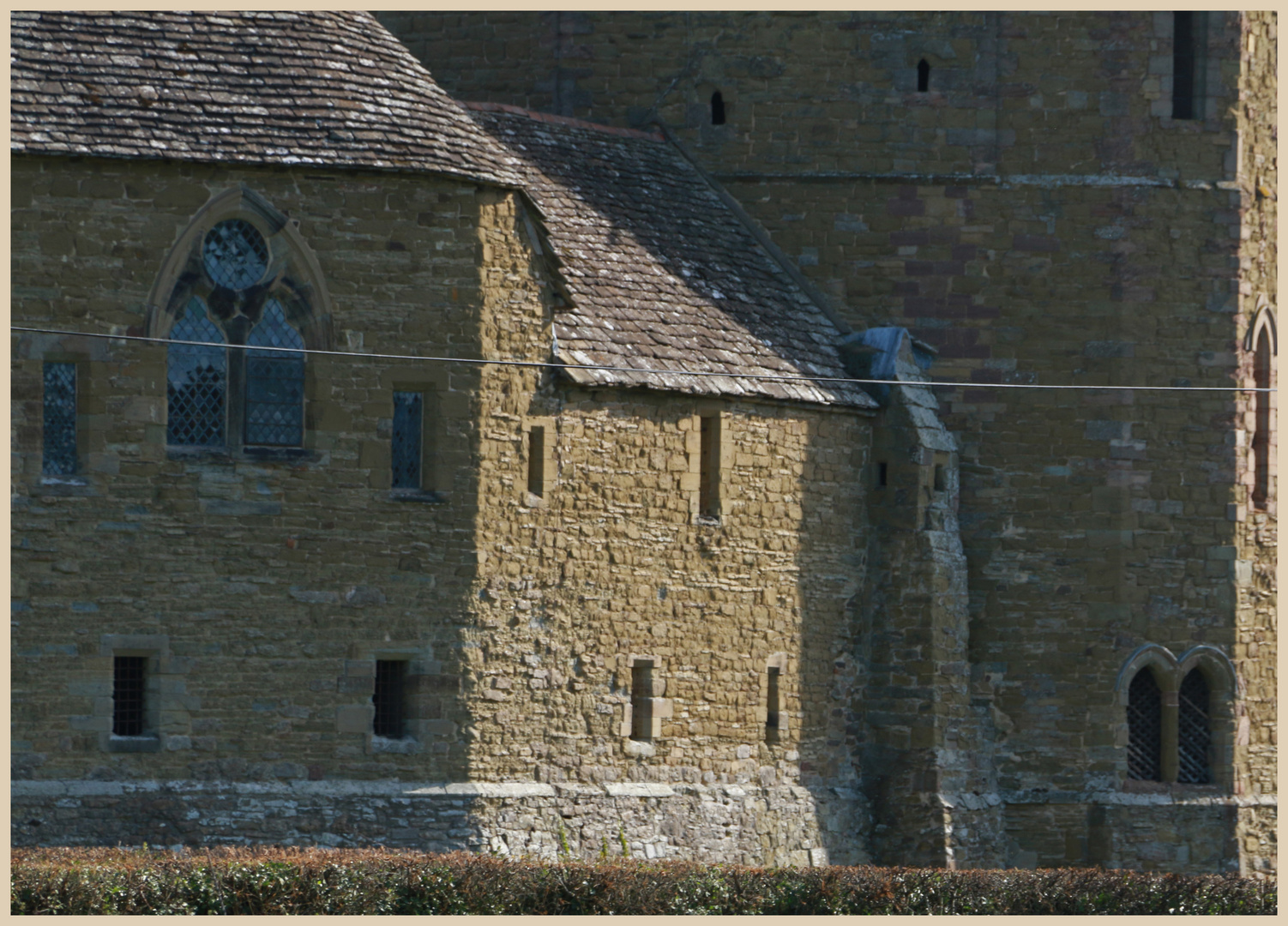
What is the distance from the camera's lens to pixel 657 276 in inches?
1243

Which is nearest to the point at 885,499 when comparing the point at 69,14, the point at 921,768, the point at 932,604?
the point at 932,604

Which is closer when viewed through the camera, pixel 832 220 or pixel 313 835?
pixel 313 835

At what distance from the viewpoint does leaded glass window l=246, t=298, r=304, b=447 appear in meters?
27.3

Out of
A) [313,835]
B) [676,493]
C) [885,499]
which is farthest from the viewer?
[885,499]

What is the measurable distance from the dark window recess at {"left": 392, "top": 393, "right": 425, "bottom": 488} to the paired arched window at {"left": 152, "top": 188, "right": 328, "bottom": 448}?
3.77 feet

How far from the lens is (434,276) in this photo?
27.8 metres

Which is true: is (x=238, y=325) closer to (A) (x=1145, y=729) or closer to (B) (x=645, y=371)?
(B) (x=645, y=371)

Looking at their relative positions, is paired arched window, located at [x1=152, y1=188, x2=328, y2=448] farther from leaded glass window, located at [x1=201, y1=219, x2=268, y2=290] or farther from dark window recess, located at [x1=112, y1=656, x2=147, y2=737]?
dark window recess, located at [x1=112, y1=656, x2=147, y2=737]

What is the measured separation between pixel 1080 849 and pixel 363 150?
531 inches

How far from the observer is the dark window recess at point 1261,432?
114 feet

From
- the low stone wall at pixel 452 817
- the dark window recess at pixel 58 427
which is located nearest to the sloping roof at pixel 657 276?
the low stone wall at pixel 452 817

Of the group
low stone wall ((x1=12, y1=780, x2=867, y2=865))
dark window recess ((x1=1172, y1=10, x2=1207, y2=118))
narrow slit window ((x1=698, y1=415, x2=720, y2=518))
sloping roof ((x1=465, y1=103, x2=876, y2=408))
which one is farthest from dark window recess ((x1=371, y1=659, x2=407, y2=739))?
dark window recess ((x1=1172, y1=10, x2=1207, y2=118))

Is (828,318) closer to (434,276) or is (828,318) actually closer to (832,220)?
(832,220)

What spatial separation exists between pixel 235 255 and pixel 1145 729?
14166 mm
